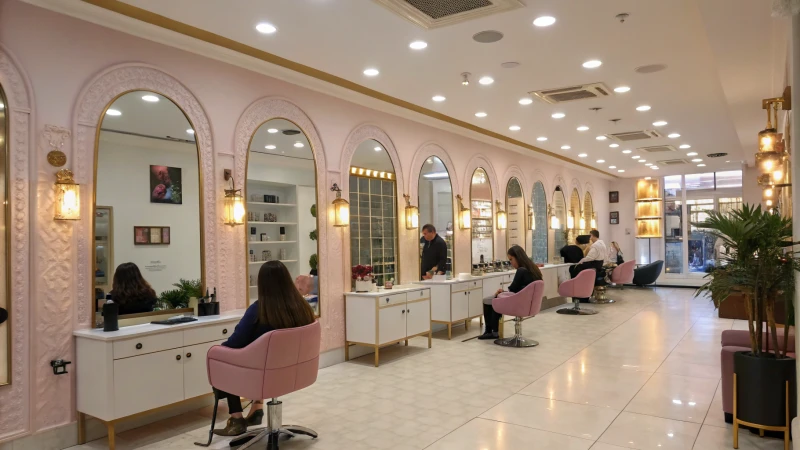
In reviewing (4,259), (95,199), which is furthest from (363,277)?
(4,259)

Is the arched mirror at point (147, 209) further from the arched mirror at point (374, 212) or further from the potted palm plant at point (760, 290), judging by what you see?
the potted palm plant at point (760, 290)

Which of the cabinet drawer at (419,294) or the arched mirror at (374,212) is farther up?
the arched mirror at (374,212)

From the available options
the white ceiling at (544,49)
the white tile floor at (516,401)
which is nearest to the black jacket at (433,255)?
the white tile floor at (516,401)

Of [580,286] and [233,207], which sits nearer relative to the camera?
[233,207]

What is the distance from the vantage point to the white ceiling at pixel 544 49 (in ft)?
13.7

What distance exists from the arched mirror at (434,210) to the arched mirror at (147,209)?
3.72m

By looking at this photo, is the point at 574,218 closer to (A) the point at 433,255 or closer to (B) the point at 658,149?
(B) the point at 658,149

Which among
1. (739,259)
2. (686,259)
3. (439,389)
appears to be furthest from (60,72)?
(686,259)

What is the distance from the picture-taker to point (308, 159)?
6086 mm

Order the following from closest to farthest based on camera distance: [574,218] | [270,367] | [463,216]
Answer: [270,367], [463,216], [574,218]

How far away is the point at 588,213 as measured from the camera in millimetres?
14547

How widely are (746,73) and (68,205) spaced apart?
631 centimetres

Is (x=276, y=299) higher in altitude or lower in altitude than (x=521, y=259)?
lower

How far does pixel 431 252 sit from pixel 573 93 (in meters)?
2.91
